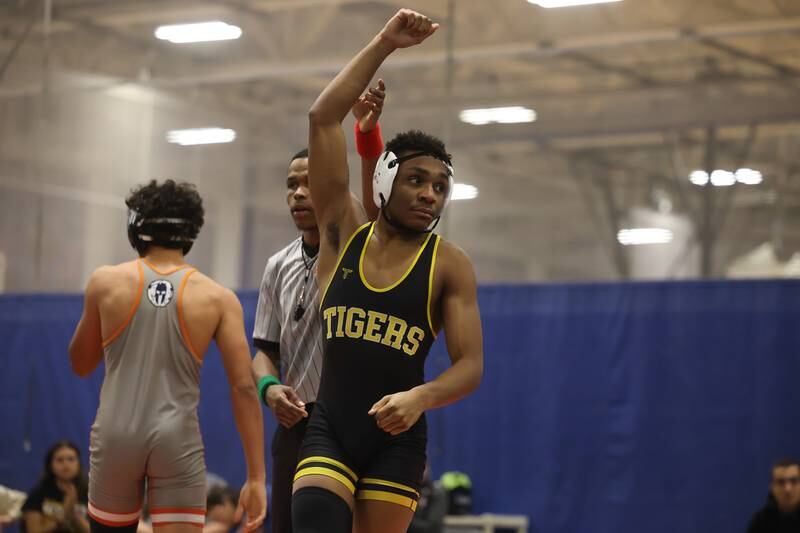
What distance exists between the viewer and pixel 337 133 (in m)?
3.90

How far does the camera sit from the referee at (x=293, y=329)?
4.11 metres

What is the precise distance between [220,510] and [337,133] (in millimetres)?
4994

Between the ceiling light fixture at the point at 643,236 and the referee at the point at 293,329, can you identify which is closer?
the referee at the point at 293,329

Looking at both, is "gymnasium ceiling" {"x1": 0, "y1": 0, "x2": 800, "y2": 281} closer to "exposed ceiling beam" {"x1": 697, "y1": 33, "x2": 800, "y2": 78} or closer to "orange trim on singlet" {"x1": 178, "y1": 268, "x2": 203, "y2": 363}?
"exposed ceiling beam" {"x1": 697, "y1": 33, "x2": 800, "y2": 78}

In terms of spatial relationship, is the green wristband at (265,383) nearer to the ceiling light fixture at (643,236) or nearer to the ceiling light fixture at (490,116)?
the ceiling light fixture at (643,236)

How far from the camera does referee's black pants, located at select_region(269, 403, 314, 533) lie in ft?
13.7

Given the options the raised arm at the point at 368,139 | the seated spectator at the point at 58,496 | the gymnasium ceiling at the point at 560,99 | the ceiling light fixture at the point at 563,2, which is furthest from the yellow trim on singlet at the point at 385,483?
the ceiling light fixture at the point at 563,2

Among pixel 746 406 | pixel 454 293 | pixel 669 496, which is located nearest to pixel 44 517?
pixel 669 496

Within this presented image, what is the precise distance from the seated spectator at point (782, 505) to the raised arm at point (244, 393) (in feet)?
15.5

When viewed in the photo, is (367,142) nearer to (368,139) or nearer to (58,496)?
(368,139)

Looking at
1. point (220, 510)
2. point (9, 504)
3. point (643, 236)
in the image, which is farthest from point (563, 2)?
point (9, 504)

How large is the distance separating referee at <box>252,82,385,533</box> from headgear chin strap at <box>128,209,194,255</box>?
404 mm

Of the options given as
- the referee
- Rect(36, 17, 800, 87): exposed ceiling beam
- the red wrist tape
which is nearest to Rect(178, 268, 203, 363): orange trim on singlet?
the referee

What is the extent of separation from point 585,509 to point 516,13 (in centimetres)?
477
